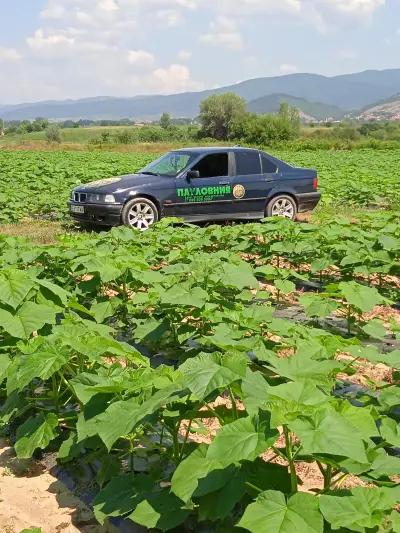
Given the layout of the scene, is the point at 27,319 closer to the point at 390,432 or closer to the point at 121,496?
the point at 121,496

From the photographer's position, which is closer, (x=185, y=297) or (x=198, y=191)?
A: (x=185, y=297)

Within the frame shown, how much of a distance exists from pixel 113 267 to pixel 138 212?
6535 millimetres

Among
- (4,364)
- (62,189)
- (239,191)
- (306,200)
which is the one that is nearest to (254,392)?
(4,364)

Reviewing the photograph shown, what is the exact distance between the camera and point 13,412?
4.15m

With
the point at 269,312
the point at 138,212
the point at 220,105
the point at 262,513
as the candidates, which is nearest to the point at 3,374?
the point at 269,312

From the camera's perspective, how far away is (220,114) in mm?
93812

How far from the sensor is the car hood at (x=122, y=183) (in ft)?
38.7

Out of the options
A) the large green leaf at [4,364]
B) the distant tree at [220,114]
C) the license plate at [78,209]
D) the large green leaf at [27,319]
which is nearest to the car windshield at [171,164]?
the license plate at [78,209]

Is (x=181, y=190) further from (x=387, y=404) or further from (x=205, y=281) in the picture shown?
(x=387, y=404)

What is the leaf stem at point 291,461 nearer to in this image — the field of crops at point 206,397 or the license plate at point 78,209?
the field of crops at point 206,397

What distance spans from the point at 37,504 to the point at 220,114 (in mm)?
93508

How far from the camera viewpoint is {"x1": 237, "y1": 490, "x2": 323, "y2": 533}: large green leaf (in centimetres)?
213

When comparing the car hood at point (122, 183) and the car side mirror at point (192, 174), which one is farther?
the car side mirror at point (192, 174)

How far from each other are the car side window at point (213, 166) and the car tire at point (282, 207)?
3.74 ft
